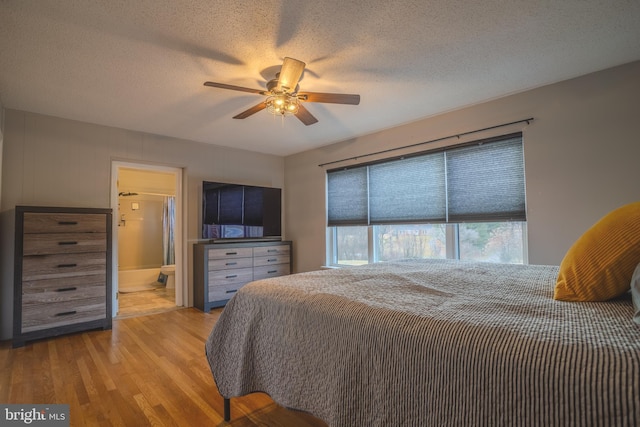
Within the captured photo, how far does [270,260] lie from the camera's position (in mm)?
4594

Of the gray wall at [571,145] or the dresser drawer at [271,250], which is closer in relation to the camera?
the gray wall at [571,145]

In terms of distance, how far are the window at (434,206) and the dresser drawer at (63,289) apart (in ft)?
9.33

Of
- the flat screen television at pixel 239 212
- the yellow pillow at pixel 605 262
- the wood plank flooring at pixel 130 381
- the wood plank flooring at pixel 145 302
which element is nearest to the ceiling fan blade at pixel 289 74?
the yellow pillow at pixel 605 262

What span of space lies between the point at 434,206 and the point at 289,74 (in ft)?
7.30

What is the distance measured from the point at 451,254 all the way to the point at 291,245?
2450 mm

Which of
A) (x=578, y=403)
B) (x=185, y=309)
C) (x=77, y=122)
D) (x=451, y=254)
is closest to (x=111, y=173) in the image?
(x=77, y=122)

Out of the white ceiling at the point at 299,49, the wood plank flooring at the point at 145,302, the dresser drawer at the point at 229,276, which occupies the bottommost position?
the wood plank flooring at the point at 145,302

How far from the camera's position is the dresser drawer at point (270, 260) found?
4.45 metres

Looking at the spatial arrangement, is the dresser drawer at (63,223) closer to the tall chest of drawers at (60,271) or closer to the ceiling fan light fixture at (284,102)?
the tall chest of drawers at (60,271)

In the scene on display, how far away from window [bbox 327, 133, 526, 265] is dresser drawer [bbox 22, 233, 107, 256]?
9.32 feet

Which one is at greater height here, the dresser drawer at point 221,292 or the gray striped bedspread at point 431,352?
the gray striped bedspread at point 431,352

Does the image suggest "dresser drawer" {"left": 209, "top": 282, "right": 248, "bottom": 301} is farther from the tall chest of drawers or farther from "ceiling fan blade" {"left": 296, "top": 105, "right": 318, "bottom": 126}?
"ceiling fan blade" {"left": 296, "top": 105, "right": 318, "bottom": 126}

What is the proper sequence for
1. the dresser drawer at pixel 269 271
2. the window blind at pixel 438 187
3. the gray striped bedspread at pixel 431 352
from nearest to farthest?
the gray striped bedspread at pixel 431 352 < the window blind at pixel 438 187 < the dresser drawer at pixel 269 271

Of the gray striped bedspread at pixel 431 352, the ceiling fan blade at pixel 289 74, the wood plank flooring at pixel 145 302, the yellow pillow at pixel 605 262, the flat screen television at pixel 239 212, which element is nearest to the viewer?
the gray striped bedspread at pixel 431 352
